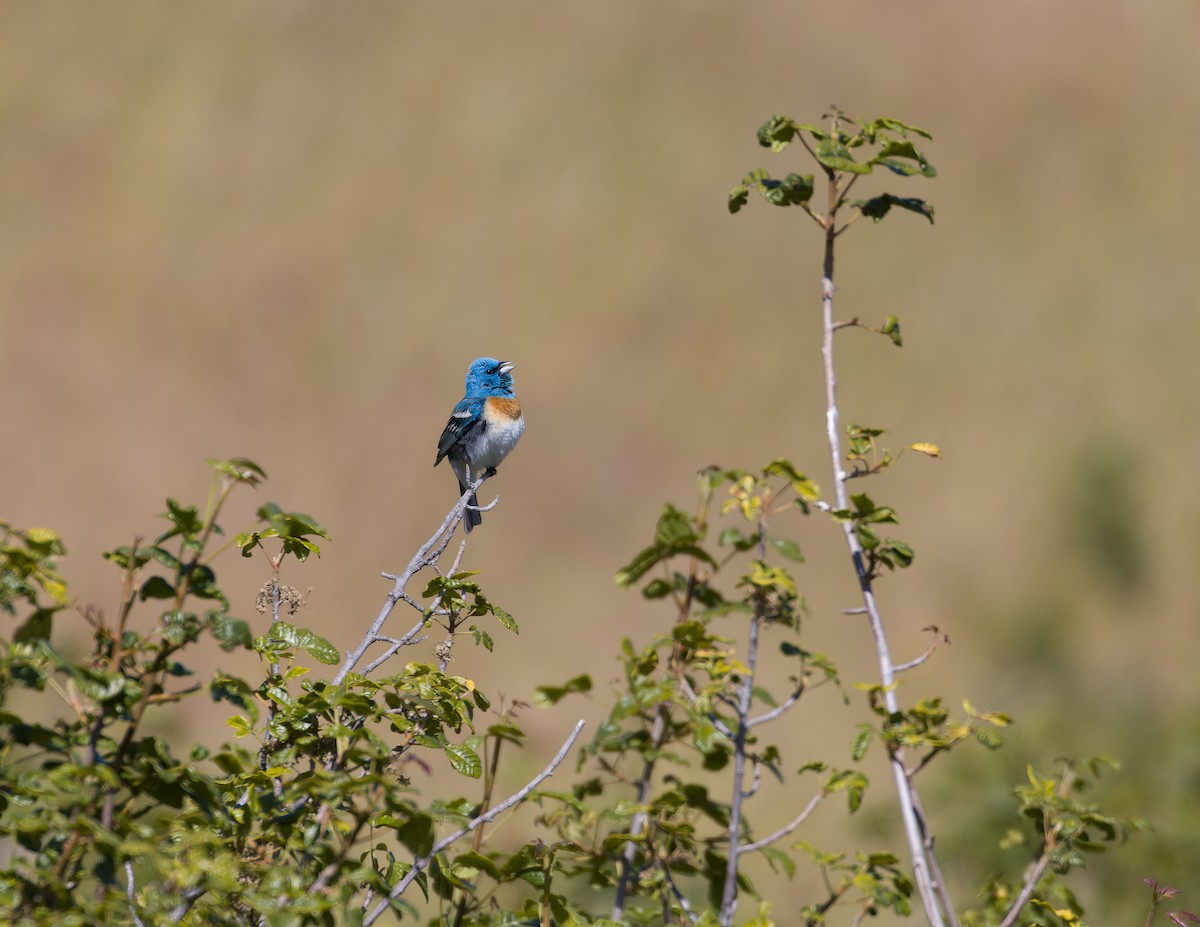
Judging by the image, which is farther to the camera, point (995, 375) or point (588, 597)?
point (995, 375)

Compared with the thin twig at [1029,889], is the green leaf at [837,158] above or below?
above

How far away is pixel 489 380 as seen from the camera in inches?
305

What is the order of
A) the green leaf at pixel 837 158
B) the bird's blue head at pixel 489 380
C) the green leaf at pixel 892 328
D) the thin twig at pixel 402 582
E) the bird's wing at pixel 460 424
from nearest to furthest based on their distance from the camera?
Result: the thin twig at pixel 402 582 < the green leaf at pixel 837 158 < the green leaf at pixel 892 328 < the bird's wing at pixel 460 424 < the bird's blue head at pixel 489 380

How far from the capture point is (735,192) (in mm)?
3143

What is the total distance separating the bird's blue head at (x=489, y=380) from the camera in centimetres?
767

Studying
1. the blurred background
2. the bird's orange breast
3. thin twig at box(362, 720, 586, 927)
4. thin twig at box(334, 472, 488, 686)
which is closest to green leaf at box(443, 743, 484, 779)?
thin twig at box(362, 720, 586, 927)

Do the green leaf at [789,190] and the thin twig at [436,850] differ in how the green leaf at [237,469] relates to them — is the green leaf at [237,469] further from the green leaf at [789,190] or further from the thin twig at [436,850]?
the green leaf at [789,190]

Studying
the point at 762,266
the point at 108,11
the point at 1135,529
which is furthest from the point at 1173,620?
the point at 108,11

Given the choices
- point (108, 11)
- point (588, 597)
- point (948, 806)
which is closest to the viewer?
point (948, 806)

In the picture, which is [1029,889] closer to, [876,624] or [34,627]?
[876,624]

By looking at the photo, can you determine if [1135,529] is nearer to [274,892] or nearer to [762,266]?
[762,266]

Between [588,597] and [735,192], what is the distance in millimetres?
26621

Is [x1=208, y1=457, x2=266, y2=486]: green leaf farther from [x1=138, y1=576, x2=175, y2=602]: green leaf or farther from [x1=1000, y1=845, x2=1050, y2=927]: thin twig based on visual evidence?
[x1=1000, y1=845, x2=1050, y2=927]: thin twig

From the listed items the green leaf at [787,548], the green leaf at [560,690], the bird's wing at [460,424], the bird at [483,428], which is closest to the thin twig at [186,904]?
the green leaf at [560,690]
